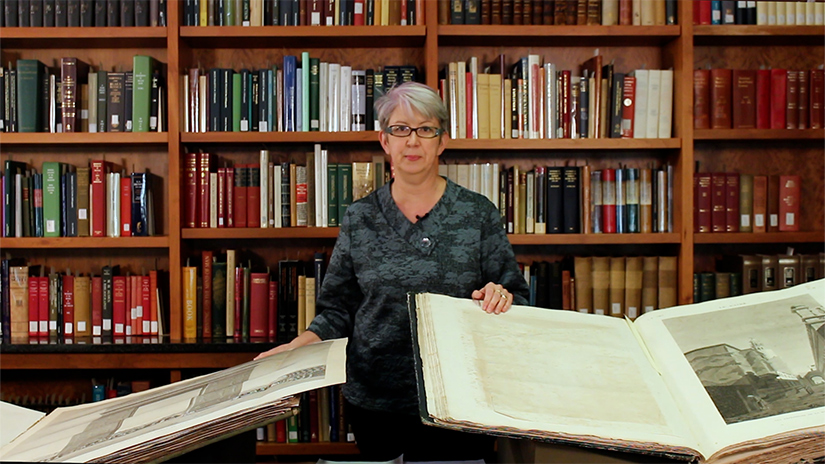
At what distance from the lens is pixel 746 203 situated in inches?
103

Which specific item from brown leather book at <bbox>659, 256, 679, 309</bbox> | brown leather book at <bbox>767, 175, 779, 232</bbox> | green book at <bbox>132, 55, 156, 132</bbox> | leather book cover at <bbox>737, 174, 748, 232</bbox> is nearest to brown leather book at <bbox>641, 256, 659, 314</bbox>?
brown leather book at <bbox>659, 256, 679, 309</bbox>

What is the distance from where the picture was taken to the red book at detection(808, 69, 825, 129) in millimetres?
2586

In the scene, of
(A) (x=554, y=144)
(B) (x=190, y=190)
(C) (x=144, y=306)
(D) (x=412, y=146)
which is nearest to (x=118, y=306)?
(C) (x=144, y=306)

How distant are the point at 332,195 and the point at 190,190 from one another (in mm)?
566

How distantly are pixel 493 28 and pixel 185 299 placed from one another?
1599 mm

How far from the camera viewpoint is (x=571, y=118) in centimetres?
255

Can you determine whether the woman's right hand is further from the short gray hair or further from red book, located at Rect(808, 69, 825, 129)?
red book, located at Rect(808, 69, 825, 129)

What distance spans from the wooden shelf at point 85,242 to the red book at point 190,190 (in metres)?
0.11

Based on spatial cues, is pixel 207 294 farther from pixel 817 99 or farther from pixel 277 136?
pixel 817 99

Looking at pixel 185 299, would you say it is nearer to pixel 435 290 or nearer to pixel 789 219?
pixel 435 290

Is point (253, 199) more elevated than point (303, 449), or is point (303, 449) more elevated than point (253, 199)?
point (253, 199)

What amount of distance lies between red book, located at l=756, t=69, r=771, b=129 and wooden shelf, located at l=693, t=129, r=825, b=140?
5 centimetres

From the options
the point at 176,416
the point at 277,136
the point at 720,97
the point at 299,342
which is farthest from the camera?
the point at 720,97

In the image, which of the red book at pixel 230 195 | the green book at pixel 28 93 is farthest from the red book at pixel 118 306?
the green book at pixel 28 93
